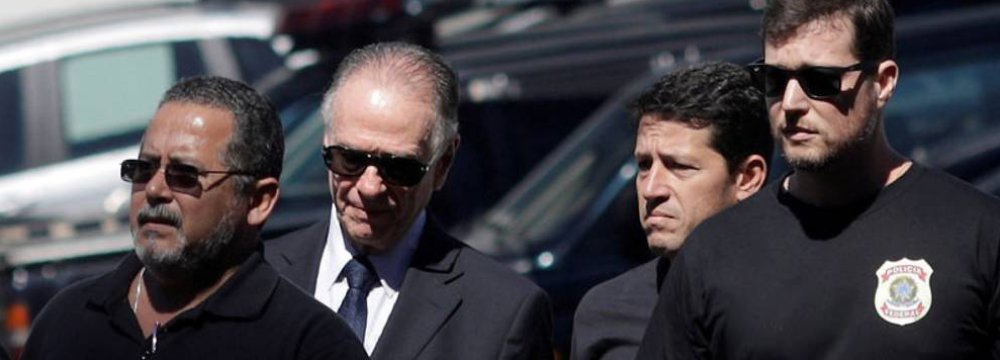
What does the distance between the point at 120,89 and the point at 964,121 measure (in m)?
3.74

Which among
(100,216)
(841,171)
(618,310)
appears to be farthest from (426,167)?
(100,216)

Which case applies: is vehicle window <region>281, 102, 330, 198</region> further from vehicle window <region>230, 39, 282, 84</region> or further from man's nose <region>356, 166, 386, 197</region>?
man's nose <region>356, 166, 386, 197</region>

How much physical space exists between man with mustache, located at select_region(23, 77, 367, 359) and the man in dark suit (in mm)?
316

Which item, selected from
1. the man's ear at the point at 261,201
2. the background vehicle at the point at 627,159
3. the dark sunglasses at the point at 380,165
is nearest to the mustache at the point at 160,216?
the man's ear at the point at 261,201

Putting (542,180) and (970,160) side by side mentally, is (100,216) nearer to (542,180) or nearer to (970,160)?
(542,180)

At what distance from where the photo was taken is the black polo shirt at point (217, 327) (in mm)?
4762

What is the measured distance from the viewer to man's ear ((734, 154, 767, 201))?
5434mm

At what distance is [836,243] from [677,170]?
75 centimetres

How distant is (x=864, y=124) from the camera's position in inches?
185

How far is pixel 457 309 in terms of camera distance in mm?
5336

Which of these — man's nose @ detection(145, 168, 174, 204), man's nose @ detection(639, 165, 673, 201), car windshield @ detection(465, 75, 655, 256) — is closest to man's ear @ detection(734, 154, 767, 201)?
man's nose @ detection(639, 165, 673, 201)

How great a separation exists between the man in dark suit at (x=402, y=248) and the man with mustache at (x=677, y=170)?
15 centimetres

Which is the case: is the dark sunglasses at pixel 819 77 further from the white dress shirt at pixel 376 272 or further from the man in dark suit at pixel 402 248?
the white dress shirt at pixel 376 272

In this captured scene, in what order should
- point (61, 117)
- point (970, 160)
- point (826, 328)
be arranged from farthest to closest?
point (61, 117) → point (970, 160) → point (826, 328)
